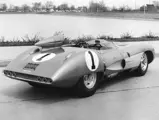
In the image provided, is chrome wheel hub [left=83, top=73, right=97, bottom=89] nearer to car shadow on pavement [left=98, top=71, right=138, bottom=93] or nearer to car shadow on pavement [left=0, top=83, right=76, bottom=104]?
car shadow on pavement [left=0, top=83, right=76, bottom=104]

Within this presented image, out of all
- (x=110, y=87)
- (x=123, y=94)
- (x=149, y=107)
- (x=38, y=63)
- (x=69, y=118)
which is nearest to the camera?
(x=69, y=118)

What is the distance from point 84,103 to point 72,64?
2.24 feet

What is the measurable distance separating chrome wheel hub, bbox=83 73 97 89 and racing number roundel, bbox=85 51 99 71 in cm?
17

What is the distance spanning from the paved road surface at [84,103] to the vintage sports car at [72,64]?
28cm

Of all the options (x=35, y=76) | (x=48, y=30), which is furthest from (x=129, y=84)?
(x=48, y=30)

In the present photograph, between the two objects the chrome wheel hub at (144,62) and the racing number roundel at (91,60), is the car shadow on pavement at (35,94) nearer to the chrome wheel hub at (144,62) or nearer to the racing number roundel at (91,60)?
the racing number roundel at (91,60)

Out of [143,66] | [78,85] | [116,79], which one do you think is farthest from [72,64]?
[143,66]

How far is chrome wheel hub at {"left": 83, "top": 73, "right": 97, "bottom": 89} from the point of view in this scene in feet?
18.2

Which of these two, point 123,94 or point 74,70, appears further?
point 123,94

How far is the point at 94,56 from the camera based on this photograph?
18.5 ft

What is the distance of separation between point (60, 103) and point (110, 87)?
144 cm

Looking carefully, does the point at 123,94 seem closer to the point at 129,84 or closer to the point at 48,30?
the point at 129,84

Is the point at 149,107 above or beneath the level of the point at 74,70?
beneath

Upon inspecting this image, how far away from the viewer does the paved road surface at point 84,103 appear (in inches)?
181
